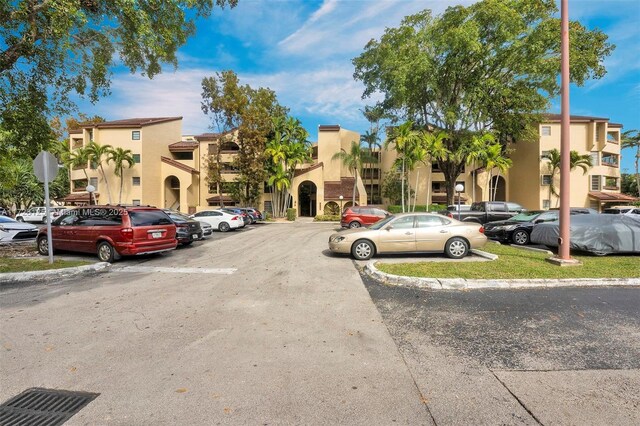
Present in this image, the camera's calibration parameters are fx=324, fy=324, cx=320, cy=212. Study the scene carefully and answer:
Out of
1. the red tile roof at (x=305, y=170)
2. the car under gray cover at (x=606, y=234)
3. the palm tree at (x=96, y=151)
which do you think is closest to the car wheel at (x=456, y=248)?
the car under gray cover at (x=606, y=234)

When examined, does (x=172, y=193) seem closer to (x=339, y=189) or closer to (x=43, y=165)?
(x=339, y=189)

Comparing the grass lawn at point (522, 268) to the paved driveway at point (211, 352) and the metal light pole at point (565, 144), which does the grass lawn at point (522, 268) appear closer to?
the metal light pole at point (565, 144)

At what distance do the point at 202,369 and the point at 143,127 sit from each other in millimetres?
38896

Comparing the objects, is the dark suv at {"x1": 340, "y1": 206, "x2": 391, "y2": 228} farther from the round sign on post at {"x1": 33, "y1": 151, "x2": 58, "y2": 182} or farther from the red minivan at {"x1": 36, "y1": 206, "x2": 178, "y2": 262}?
the round sign on post at {"x1": 33, "y1": 151, "x2": 58, "y2": 182}

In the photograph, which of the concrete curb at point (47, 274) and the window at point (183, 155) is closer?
the concrete curb at point (47, 274)

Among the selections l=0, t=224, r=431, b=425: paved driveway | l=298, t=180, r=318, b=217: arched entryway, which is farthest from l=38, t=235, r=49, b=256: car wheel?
l=298, t=180, r=318, b=217: arched entryway

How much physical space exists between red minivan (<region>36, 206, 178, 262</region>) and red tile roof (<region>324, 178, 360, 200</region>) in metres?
27.2

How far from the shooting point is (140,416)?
2662 millimetres

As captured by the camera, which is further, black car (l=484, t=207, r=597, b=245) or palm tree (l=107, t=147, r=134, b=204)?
palm tree (l=107, t=147, r=134, b=204)

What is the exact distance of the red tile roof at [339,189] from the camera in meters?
36.9

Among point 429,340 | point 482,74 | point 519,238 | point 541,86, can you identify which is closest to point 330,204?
point 482,74

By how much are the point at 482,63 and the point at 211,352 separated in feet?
93.2

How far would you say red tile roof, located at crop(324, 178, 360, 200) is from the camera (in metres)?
36.9

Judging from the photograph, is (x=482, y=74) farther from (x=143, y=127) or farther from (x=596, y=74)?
(x=143, y=127)
